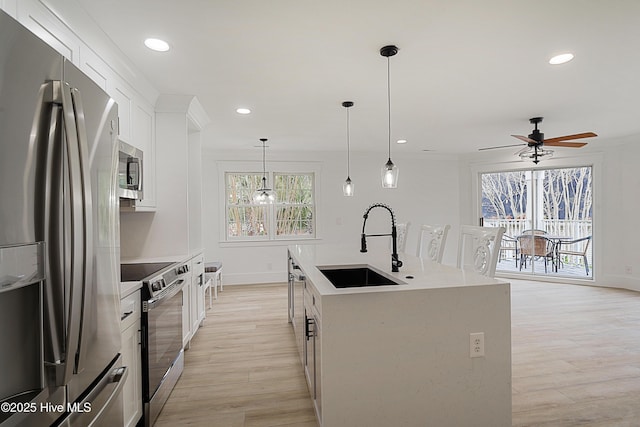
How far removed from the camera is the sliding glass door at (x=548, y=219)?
5773 millimetres

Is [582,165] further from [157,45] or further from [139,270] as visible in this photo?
[139,270]

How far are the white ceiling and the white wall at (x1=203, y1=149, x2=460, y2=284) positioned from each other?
81.5 inches

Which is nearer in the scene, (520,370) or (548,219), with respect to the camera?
(520,370)

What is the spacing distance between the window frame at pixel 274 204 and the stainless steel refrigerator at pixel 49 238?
488cm

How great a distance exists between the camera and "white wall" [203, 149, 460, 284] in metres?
5.91

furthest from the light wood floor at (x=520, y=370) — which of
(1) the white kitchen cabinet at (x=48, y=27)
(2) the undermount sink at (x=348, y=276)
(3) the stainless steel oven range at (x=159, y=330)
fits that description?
(1) the white kitchen cabinet at (x=48, y=27)

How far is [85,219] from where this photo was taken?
98 centimetres

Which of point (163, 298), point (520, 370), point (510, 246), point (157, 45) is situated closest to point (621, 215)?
point (510, 246)

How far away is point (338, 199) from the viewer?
6.32m

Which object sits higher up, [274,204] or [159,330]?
[274,204]

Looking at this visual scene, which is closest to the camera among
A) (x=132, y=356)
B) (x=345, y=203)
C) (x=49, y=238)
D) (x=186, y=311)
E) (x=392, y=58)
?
(x=49, y=238)

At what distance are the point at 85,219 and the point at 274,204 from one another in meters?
5.15

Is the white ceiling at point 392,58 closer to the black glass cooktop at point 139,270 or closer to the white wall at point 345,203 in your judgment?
the black glass cooktop at point 139,270

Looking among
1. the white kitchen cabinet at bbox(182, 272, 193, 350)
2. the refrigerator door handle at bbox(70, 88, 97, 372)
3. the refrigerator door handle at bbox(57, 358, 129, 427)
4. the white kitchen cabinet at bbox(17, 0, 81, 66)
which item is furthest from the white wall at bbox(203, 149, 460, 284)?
the refrigerator door handle at bbox(70, 88, 97, 372)
